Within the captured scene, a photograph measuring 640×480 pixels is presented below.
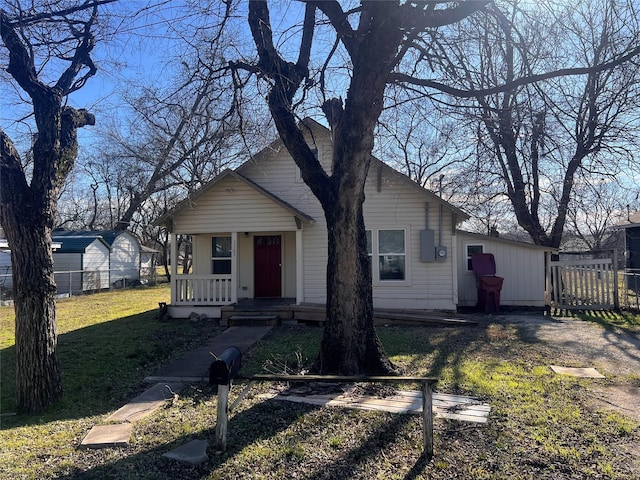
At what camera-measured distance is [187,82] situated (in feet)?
22.3

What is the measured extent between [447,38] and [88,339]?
9.34m

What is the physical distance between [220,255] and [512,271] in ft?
30.7

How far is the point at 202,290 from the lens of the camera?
40.0ft

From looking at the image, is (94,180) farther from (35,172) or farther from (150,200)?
(35,172)

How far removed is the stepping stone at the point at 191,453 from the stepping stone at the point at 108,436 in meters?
0.62

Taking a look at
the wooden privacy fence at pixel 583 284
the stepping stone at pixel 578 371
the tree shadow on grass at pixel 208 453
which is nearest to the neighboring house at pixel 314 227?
the wooden privacy fence at pixel 583 284

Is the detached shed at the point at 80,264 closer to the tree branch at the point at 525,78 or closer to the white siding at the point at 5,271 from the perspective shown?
the white siding at the point at 5,271

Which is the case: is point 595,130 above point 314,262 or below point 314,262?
above

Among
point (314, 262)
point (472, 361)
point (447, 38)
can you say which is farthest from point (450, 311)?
point (447, 38)

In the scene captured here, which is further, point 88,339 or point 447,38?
point 88,339

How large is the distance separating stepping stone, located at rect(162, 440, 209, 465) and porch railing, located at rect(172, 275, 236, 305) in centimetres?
816

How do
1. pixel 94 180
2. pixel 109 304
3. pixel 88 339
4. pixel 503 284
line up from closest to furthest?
pixel 88 339, pixel 503 284, pixel 109 304, pixel 94 180

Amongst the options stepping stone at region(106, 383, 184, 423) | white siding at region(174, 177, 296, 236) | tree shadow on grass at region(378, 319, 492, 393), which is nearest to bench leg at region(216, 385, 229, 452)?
stepping stone at region(106, 383, 184, 423)

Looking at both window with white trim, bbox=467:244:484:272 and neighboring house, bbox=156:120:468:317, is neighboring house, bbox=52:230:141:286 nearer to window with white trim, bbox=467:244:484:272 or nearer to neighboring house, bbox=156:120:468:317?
neighboring house, bbox=156:120:468:317
